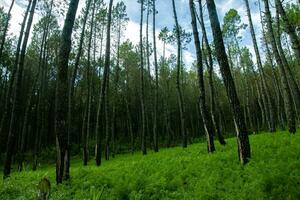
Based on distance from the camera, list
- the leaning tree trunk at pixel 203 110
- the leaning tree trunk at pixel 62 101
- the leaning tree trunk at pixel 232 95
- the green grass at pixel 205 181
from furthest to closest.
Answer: the leaning tree trunk at pixel 203 110 < the leaning tree trunk at pixel 62 101 < the leaning tree trunk at pixel 232 95 < the green grass at pixel 205 181

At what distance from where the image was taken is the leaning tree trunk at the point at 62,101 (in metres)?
8.69

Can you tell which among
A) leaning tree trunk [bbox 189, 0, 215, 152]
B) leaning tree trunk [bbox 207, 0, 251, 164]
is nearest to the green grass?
leaning tree trunk [bbox 207, 0, 251, 164]

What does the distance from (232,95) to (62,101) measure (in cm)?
549

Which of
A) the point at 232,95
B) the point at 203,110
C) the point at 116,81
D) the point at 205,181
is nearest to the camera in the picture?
the point at 205,181

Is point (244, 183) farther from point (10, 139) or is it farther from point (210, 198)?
point (10, 139)

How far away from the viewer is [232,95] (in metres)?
8.75

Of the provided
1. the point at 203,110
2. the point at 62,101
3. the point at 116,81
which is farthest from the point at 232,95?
the point at 116,81

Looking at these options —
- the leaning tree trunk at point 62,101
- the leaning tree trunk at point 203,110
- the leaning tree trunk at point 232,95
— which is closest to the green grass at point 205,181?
the leaning tree trunk at point 232,95

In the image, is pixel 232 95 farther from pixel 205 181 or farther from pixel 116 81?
pixel 116 81

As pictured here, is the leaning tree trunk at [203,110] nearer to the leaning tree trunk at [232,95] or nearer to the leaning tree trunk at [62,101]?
the leaning tree trunk at [232,95]

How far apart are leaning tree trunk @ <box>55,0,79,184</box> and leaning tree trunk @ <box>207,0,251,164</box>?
16.2ft

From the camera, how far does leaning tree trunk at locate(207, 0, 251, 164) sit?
826 cm

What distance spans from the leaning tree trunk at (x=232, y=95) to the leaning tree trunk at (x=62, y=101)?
4.92 metres

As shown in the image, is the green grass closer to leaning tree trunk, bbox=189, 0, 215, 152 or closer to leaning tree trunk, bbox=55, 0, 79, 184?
leaning tree trunk, bbox=55, 0, 79, 184
